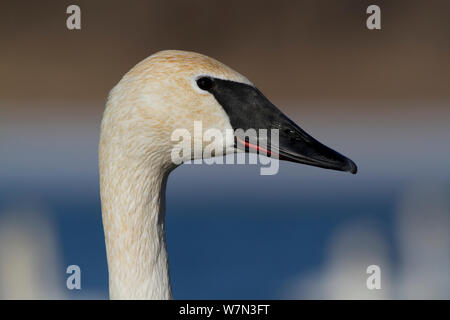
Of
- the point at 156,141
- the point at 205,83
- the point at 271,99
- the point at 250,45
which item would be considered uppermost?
the point at 250,45

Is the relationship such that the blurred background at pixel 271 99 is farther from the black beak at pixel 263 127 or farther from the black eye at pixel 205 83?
the black eye at pixel 205 83

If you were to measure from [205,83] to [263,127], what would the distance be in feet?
0.65

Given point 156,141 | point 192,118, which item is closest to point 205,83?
point 192,118

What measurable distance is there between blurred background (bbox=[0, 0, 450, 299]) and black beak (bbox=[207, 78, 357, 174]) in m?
5.15

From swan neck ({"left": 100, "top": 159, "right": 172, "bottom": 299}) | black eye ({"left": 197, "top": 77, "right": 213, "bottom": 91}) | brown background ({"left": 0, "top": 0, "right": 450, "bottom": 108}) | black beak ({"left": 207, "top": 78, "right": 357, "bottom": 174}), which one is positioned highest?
brown background ({"left": 0, "top": 0, "right": 450, "bottom": 108})

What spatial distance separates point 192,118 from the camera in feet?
6.87

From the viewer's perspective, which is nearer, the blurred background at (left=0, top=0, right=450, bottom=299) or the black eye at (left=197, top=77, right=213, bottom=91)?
the black eye at (left=197, top=77, right=213, bottom=91)

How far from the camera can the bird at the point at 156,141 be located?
204 centimetres

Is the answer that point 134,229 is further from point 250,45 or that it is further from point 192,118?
point 250,45

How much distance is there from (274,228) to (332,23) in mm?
2862

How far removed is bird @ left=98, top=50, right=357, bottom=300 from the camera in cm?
204

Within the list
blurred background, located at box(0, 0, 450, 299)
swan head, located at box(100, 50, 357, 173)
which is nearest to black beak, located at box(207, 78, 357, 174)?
swan head, located at box(100, 50, 357, 173)

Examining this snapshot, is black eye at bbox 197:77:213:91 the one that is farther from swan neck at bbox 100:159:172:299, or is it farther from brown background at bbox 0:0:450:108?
brown background at bbox 0:0:450:108

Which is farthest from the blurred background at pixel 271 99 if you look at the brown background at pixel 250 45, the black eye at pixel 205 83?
the black eye at pixel 205 83
